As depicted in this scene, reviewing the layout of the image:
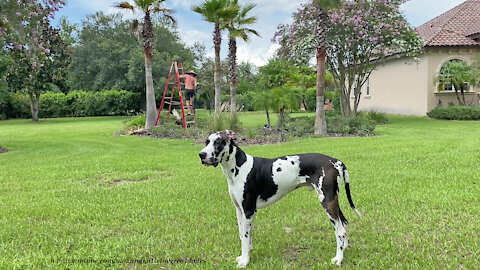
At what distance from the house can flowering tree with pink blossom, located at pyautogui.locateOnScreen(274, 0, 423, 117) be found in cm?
383

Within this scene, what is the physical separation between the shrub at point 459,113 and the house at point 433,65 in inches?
77.6

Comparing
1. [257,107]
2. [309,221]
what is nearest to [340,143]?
[257,107]

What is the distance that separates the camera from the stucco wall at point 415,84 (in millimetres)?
20828

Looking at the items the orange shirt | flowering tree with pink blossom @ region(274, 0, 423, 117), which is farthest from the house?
the orange shirt

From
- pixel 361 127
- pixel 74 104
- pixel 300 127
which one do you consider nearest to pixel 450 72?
pixel 361 127

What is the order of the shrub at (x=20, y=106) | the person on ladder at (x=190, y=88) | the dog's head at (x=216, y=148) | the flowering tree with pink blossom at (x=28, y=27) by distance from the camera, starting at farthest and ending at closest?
1. the shrub at (x=20, y=106)
2. the person on ladder at (x=190, y=88)
3. the flowering tree with pink blossom at (x=28, y=27)
4. the dog's head at (x=216, y=148)

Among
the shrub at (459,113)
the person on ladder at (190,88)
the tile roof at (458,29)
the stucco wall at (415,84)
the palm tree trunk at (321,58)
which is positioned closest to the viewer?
the palm tree trunk at (321,58)

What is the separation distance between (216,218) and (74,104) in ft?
104

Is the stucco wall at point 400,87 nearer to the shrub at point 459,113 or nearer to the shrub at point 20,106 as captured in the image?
the shrub at point 459,113

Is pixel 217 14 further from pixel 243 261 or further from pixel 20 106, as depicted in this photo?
pixel 20 106

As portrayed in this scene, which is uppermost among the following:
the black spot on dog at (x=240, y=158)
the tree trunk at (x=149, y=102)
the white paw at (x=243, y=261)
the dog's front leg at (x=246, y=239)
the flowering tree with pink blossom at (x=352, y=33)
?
the flowering tree with pink blossom at (x=352, y=33)

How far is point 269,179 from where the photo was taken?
10.1 feet

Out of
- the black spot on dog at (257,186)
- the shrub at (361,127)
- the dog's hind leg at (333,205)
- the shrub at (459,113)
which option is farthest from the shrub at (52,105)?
the dog's hind leg at (333,205)

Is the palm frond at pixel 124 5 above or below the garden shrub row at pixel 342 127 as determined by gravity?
above
